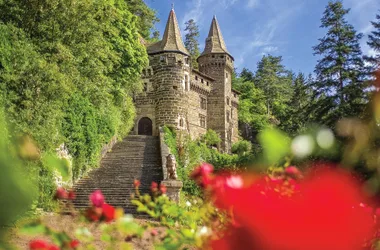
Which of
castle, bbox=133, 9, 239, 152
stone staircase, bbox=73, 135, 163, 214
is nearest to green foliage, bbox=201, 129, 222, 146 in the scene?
castle, bbox=133, 9, 239, 152

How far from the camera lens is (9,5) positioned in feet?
44.7

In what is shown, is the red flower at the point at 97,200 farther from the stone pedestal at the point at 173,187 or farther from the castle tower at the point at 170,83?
the castle tower at the point at 170,83

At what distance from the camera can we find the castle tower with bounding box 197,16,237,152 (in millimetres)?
41125

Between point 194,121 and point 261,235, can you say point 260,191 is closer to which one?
point 261,235

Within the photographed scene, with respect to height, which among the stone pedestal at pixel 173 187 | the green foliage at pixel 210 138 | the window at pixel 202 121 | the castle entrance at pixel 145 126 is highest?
the window at pixel 202 121

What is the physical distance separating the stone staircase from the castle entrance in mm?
10120

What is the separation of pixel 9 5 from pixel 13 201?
14649mm

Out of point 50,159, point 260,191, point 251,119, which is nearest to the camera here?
point 50,159

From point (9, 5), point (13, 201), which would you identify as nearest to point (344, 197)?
point (13, 201)

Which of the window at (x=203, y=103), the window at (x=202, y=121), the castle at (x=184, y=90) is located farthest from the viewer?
the window at (x=203, y=103)

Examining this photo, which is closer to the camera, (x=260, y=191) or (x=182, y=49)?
(x=260, y=191)

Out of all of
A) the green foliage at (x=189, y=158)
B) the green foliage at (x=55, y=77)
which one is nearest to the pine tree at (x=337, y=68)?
the green foliage at (x=189, y=158)

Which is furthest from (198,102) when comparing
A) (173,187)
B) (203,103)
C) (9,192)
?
(9,192)

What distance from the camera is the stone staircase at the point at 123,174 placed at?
15117 mm
